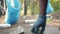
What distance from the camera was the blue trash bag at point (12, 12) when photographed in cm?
246

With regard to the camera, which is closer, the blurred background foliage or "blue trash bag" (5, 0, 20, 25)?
"blue trash bag" (5, 0, 20, 25)

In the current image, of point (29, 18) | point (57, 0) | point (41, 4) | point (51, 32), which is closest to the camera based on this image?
point (41, 4)

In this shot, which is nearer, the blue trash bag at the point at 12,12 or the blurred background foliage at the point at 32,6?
the blue trash bag at the point at 12,12

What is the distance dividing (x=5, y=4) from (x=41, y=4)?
1542 millimetres

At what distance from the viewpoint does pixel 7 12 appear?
8.24 ft

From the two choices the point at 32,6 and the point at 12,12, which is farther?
the point at 32,6

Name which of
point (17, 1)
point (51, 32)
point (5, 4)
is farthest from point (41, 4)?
point (5, 4)

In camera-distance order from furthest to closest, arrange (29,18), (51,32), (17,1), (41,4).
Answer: (29,18) < (17,1) < (51,32) < (41,4)

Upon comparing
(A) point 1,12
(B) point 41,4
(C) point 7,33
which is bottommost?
(C) point 7,33

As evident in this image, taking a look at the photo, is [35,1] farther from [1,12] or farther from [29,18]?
[1,12]

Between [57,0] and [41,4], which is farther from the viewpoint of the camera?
[57,0]

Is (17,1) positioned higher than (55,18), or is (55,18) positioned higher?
(17,1)

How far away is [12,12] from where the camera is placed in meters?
2.57

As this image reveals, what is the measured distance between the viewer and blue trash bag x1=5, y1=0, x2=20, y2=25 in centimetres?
246
